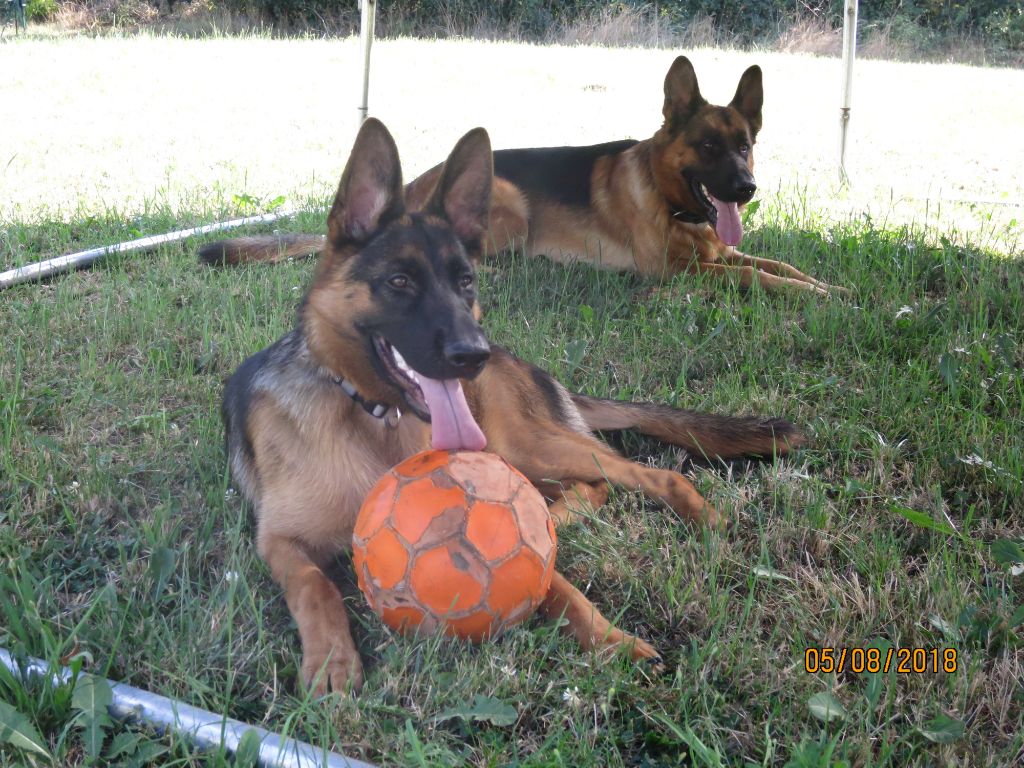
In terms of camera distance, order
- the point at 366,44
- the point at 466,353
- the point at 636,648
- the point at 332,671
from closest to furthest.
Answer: the point at 332,671
the point at 636,648
the point at 466,353
the point at 366,44

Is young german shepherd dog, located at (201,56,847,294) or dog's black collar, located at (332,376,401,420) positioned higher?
young german shepherd dog, located at (201,56,847,294)

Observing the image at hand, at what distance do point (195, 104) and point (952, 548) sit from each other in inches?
481

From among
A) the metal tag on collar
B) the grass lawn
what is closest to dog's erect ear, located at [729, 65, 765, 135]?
the grass lawn

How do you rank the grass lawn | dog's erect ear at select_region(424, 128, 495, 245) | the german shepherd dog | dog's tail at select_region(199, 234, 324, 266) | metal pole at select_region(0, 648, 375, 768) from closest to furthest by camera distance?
1. metal pole at select_region(0, 648, 375, 768)
2. the grass lawn
3. dog's erect ear at select_region(424, 128, 495, 245)
4. dog's tail at select_region(199, 234, 324, 266)
5. the german shepherd dog

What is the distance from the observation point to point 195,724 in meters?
2.07

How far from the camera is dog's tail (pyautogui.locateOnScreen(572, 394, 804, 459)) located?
3.51 m

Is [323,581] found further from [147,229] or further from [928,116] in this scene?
[928,116]

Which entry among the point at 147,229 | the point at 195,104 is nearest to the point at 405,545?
the point at 147,229

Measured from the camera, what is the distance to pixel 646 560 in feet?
9.59

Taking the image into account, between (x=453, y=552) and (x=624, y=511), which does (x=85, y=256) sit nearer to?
(x=624, y=511)

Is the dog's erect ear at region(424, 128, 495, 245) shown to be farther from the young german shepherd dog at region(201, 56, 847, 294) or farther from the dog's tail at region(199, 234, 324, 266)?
the dog's tail at region(199, 234, 324, 266)

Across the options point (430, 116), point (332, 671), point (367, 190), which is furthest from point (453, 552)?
point (430, 116)
